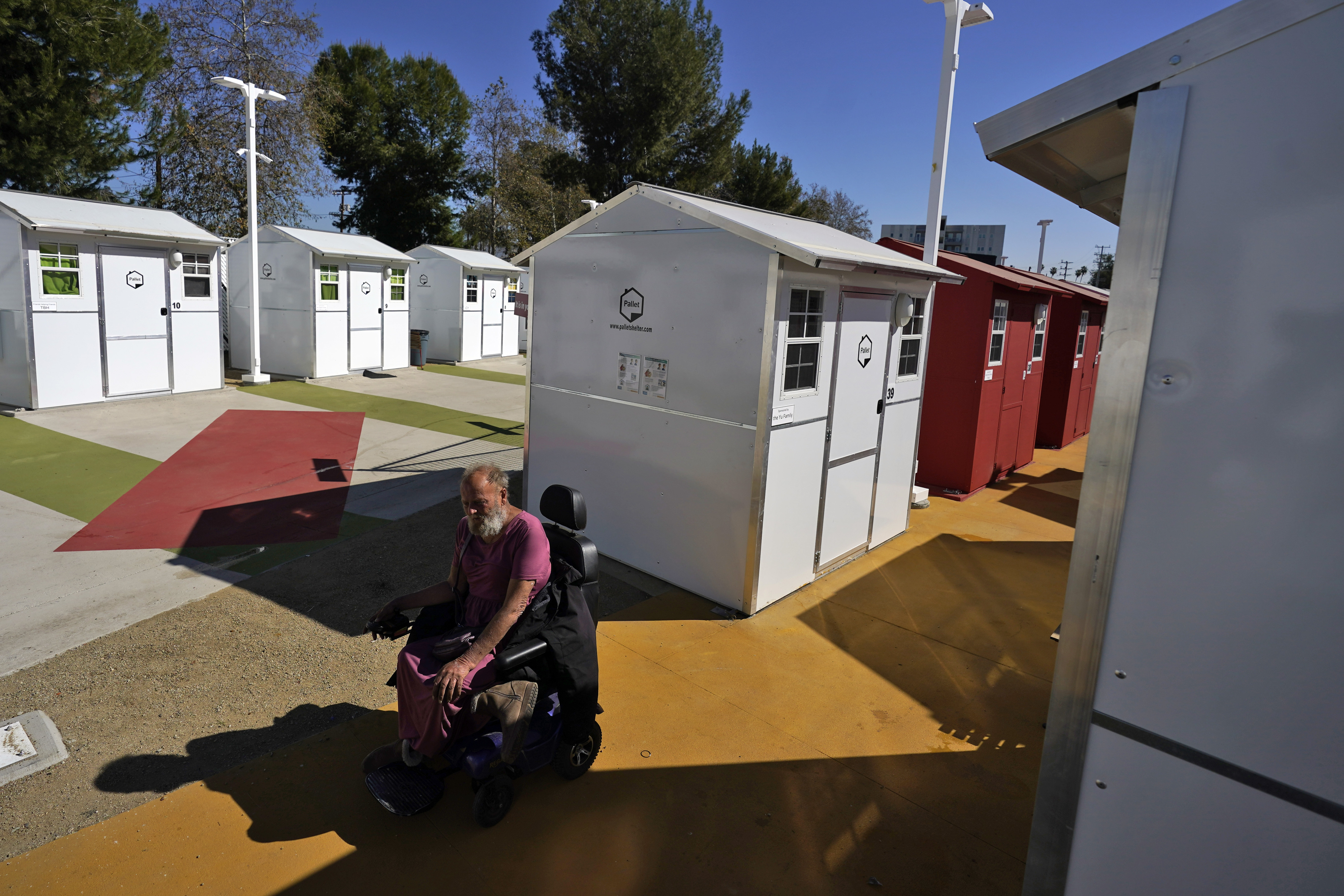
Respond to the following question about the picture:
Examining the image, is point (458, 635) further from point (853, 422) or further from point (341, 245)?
point (341, 245)

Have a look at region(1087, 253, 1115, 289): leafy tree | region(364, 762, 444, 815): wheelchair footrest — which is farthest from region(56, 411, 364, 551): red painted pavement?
region(1087, 253, 1115, 289): leafy tree

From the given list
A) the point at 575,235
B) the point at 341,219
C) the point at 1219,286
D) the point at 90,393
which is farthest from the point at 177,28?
the point at 1219,286

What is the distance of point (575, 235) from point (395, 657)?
3.56 meters

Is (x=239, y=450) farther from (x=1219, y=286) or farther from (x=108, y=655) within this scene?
(x=1219, y=286)

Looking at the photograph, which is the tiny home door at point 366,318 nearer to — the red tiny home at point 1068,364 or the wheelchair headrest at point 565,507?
the red tiny home at point 1068,364

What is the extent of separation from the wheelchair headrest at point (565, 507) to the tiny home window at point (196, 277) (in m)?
11.3

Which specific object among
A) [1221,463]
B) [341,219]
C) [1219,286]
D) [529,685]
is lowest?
[529,685]

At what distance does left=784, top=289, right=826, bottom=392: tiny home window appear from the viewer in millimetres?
5375

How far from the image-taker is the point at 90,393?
1132cm

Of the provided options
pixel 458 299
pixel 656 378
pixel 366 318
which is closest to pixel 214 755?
pixel 656 378

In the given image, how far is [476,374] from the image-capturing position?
18.0 metres

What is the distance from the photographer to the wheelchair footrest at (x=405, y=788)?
323cm

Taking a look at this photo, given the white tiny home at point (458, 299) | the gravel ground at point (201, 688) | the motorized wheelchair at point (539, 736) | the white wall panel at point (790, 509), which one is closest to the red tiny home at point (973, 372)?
the white wall panel at point (790, 509)

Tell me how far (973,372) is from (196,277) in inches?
469
